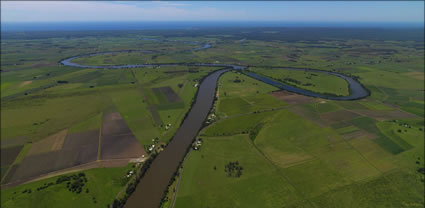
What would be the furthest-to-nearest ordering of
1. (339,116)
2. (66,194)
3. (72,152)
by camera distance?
(339,116) → (72,152) → (66,194)

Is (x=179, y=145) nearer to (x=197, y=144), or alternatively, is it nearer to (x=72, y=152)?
(x=197, y=144)

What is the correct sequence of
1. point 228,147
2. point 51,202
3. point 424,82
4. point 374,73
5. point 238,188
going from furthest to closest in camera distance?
point 374,73, point 424,82, point 228,147, point 238,188, point 51,202

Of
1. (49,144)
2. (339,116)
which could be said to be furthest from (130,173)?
(339,116)

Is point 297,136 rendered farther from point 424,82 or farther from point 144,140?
point 424,82

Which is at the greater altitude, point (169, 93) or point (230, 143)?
point (169, 93)

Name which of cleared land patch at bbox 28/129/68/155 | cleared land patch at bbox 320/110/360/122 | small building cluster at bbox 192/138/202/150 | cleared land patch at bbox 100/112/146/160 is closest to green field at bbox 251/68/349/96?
cleared land patch at bbox 320/110/360/122

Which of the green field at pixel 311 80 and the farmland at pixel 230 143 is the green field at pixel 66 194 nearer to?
the farmland at pixel 230 143

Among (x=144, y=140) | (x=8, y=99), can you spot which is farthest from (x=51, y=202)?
(x=8, y=99)
